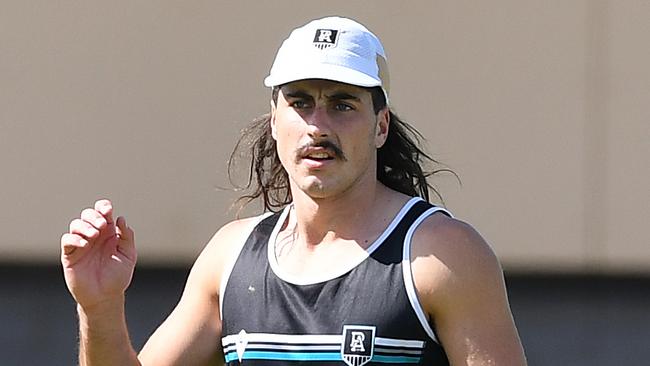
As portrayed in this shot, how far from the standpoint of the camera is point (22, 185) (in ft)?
28.2

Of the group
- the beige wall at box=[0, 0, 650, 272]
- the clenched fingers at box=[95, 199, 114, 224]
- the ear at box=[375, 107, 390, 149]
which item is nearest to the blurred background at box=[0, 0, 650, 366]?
the beige wall at box=[0, 0, 650, 272]

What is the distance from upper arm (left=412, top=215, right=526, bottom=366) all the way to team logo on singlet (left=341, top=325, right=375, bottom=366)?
0.16 metres

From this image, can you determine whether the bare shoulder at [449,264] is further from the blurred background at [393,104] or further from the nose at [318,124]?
the blurred background at [393,104]

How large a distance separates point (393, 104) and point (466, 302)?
4770mm

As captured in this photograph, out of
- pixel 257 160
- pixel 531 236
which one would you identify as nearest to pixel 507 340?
pixel 257 160

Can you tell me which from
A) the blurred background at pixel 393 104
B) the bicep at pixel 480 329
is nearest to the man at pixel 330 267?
the bicep at pixel 480 329

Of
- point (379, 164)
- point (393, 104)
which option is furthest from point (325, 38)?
point (393, 104)

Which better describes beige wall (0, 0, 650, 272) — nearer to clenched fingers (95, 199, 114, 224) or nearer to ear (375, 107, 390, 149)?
ear (375, 107, 390, 149)

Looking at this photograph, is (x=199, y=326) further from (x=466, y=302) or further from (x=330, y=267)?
(x=466, y=302)

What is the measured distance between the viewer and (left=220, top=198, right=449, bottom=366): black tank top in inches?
147

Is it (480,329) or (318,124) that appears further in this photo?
(318,124)

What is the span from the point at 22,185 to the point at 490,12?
2.79m

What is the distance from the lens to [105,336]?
12.8ft

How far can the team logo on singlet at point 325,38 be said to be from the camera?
152 inches
